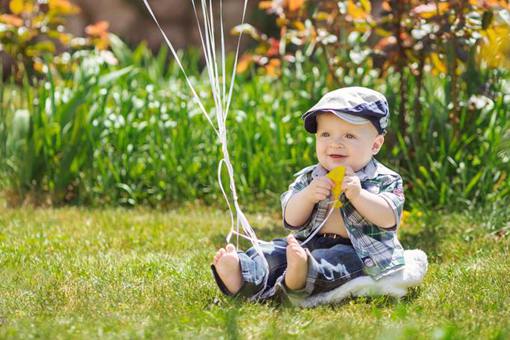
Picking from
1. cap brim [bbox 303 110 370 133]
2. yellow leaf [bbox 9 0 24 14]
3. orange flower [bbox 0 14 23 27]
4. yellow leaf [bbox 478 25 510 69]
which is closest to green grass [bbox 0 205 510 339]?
cap brim [bbox 303 110 370 133]

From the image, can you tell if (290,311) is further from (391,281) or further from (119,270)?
(119,270)

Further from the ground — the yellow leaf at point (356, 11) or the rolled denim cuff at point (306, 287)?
the yellow leaf at point (356, 11)

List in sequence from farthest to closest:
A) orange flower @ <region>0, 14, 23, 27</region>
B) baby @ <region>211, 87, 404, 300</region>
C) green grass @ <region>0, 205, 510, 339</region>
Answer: orange flower @ <region>0, 14, 23, 27</region> < baby @ <region>211, 87, 404, 300</region> < green grass @ <region>0, 205, 510, 339</region>

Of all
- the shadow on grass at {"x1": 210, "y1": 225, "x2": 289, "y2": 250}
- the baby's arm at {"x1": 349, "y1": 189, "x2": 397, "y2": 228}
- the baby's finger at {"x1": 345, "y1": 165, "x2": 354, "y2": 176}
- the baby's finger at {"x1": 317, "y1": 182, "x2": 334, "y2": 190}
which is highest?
the baby's finger at {"x1": 345, "y1": 165, "x2": 354, "y2": 176}

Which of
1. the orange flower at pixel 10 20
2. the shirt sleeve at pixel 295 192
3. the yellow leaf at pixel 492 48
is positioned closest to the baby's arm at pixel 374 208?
the shirt sleeve at pixel 295 192

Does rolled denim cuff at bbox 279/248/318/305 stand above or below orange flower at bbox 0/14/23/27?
below

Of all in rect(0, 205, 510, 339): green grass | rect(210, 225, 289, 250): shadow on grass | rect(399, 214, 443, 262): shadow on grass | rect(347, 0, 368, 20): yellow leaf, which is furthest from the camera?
rect(347, 0, 368, 20): yellow leaf

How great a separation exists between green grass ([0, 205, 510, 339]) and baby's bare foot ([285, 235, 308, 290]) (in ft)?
0.28

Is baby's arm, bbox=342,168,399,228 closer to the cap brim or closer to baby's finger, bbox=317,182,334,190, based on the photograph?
baby's finger, bbox=317,182,334,190

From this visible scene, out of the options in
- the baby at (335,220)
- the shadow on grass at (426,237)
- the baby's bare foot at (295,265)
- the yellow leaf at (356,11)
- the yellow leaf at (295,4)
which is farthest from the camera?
the yellow leaf at (295,4)

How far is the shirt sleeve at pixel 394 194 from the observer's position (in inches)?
117

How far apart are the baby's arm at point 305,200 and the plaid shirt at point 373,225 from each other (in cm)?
3

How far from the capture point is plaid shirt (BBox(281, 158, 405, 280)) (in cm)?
301

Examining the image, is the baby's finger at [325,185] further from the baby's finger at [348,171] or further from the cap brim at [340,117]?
the cap brim at [340,117]
